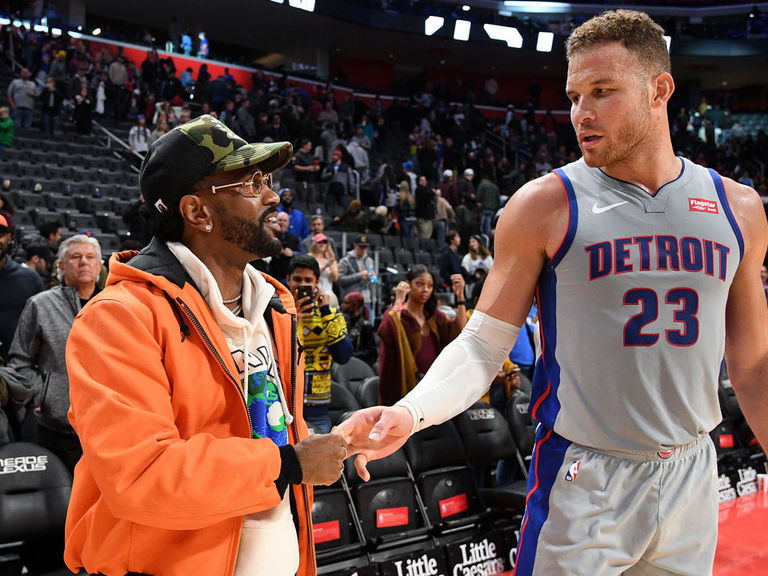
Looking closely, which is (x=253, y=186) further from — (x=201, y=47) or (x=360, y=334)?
(x=201, y=47)

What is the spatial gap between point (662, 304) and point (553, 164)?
66.4 feet

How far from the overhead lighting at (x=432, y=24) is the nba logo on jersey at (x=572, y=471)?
2244cm

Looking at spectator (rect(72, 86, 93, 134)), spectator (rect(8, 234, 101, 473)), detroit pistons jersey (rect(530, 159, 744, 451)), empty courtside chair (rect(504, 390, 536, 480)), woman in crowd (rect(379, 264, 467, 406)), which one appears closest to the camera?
detroit pistons jersey (rect(530, 159, 744, 451))

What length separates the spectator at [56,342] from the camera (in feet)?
12.8

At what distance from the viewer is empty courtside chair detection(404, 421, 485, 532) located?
4.68m

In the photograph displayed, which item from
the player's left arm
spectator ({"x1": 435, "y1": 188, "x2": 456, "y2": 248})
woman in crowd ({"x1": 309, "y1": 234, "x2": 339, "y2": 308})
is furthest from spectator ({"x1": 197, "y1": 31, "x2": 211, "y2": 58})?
the player's left arm

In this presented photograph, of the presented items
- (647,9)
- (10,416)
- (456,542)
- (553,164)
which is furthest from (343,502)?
A: (647,9)

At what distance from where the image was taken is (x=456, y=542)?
4473 mm

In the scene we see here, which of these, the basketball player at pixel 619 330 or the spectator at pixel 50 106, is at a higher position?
the spectator at pixel 50 106

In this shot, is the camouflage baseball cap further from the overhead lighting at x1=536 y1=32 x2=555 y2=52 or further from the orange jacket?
the overhead lighting at x1=536 y1=32 x2=555 y2=52

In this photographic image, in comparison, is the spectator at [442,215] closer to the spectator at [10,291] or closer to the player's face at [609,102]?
the spectator at [10,291]

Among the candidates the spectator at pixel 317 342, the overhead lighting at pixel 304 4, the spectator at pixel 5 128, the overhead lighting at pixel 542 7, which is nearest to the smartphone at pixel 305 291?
the spectator at pixel 317 342

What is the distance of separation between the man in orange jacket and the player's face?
79 centimetres

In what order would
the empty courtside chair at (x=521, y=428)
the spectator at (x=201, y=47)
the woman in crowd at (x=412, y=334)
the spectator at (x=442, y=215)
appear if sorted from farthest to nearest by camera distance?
the spectator at (x=201, y=47)
the spectator at (x=442, y=215)
the empty courtside chair at (x=521, y=428)
the woman in crowd at (x=412, y=334)
